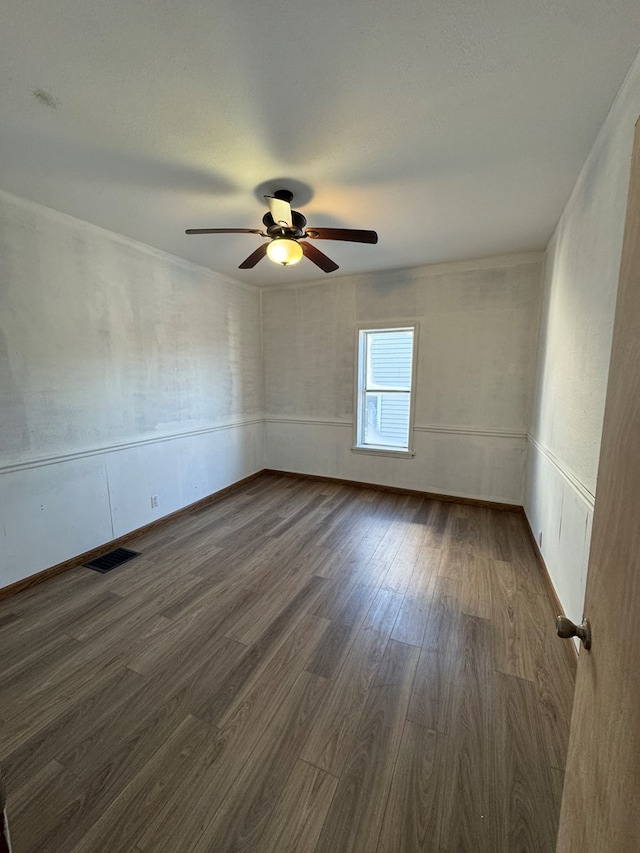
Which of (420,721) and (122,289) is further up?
(122,289)

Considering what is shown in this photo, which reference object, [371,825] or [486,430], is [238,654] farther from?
[486,430]

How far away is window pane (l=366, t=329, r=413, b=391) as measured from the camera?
158 inches

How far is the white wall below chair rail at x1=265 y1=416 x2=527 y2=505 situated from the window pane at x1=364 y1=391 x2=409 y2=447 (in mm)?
221

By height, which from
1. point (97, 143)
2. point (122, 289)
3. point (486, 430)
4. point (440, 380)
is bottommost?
point (486, 430)

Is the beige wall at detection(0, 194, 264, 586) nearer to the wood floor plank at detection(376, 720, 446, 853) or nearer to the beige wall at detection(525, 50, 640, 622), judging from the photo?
the wood floor plank at detection(376, 720, 446, 853)

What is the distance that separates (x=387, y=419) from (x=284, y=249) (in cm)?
253

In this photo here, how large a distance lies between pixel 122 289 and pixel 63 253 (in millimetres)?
461

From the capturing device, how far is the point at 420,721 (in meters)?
1.42

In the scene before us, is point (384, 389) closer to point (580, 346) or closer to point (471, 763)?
point (580, 346)

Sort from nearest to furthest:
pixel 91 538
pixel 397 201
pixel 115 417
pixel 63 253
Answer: pixel 397 201 < pixel 63 253 < pixel 91 538 < pixel 115 417

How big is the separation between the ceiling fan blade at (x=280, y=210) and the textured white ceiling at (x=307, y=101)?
12 centimetres

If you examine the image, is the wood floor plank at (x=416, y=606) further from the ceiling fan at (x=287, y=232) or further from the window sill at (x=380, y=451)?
the ceiling fan at (x=287, y=232)

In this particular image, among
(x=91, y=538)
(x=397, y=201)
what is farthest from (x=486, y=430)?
(x=91, y=538)

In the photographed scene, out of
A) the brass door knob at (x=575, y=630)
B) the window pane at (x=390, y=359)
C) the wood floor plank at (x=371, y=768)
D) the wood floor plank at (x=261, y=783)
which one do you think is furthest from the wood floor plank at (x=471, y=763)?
the window pane at (x=390, y=359)
